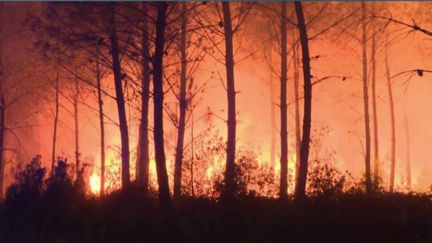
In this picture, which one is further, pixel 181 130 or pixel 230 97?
pixel 181 130

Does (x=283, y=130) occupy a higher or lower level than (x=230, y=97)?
lower

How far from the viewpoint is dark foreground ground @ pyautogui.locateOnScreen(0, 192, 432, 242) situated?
34.9ft

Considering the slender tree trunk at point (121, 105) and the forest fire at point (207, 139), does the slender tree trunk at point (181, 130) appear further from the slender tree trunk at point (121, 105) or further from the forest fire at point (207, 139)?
the slender tree trunk at point (121, 105)

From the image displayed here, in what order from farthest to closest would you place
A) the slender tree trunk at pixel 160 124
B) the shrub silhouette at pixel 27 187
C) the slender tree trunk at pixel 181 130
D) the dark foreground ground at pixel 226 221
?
the slender tree trunk at pixel 181 130, the slender tree trunk at pixel 160 124, the shrub silhouette at pixel 27 187, the dark foreground ground at pixel 226 221

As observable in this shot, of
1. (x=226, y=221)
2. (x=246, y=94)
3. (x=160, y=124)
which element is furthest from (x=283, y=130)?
(x=246, y=94)

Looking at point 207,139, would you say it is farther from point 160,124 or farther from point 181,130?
point 160,124

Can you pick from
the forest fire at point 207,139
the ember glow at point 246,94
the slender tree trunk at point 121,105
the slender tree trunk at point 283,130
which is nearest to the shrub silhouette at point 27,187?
the forest fire at point 207,139

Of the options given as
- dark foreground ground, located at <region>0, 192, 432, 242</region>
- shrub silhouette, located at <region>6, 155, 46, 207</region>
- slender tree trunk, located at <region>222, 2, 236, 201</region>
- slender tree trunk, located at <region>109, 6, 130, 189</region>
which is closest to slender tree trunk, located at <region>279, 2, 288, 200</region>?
slender tree trunk, located at <region>222, 2, 236, 201</region>

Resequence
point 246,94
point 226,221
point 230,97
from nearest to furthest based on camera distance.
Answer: point 226,221 → point 230,97 → point 246,94

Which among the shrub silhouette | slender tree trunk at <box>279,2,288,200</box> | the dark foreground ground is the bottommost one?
the dark foreground ground

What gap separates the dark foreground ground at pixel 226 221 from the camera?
10648 mm

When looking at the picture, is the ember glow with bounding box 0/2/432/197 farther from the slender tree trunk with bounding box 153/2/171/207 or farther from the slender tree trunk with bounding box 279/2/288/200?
the slender tree trunk with bounding box 153/2/171/207

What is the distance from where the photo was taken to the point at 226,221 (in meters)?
11.8

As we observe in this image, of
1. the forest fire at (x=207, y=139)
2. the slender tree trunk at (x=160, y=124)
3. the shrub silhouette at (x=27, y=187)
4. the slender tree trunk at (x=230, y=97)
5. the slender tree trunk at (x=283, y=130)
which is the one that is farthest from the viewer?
the slender tree trunk at (x=283, y=130)
